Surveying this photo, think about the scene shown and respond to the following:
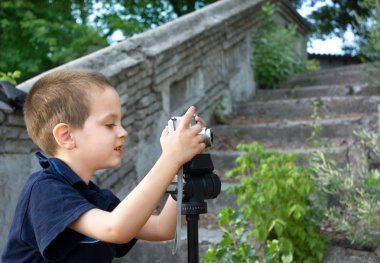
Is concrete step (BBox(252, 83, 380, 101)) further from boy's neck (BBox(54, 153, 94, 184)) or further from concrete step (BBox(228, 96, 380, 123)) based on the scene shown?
boy's neck (BBox(54, 153, 94, 184))

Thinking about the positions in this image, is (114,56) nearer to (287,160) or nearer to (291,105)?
(287,160)

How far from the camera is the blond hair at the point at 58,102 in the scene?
5.01 ft

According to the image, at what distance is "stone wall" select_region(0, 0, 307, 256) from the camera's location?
9.73ft

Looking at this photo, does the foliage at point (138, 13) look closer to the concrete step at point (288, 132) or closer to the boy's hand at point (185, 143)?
the concrete step at point (288, 132)

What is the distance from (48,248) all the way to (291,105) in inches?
163

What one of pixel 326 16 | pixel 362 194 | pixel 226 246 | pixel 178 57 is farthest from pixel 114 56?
pixel 326 16

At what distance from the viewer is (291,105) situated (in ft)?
17.6

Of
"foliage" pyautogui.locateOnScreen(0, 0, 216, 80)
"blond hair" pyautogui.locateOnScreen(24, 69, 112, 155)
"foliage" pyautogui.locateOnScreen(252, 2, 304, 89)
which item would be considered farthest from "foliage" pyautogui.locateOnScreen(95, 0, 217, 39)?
"blond hair" pyautogui.locateOnScreen(24, 69, 112, 155)

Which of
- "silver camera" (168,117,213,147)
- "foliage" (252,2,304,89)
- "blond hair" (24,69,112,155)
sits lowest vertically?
"silver camera" (168,117,213,147)

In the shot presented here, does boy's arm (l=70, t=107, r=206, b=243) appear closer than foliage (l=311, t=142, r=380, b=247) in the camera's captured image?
Yes

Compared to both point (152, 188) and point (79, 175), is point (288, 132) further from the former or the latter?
point (152, 188)

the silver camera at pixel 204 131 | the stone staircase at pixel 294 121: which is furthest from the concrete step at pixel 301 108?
the silver camera at pixel 204 131

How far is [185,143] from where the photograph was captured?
4.38 feet

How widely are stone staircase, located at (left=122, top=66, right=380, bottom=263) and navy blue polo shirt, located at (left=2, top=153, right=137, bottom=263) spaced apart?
5.85 feet
